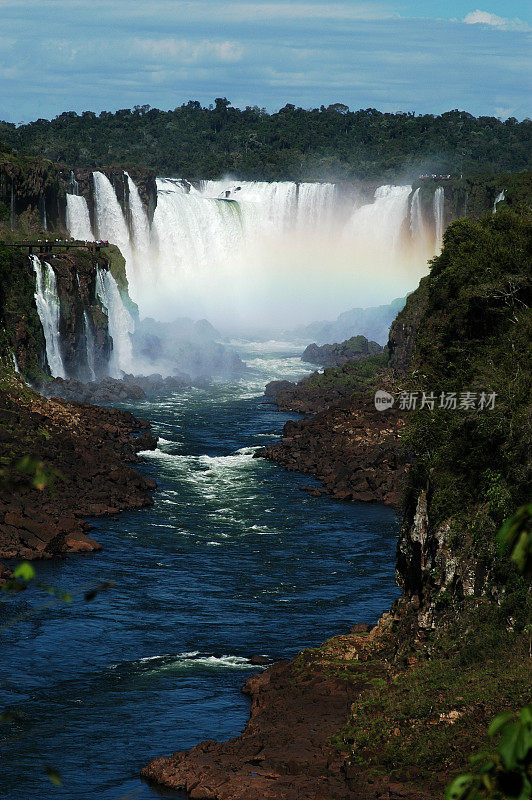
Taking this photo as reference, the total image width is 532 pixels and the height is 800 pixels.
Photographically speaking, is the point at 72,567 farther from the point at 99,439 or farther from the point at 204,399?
the point at 204,399

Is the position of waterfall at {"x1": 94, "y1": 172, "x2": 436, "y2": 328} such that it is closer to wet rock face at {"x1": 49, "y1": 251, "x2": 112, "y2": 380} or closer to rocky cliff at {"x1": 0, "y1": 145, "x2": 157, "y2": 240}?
rocky cliff at {"x1": 0, "y1": 145, "x2": 157, "y2": 240}

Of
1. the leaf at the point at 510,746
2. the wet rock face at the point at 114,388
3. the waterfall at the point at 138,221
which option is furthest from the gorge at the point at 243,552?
the waterfall at the point at 138,221

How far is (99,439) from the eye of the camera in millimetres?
52938

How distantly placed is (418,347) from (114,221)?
71.7 meters

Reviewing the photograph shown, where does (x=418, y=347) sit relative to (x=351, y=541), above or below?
above

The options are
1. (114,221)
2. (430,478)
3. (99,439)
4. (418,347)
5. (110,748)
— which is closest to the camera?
(110,748)

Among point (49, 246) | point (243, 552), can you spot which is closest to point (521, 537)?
point (243, 552)

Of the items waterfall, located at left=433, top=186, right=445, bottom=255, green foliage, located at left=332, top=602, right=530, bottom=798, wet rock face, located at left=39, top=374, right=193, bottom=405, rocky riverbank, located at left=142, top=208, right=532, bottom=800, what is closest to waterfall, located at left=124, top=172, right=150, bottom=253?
wet rock face, located at left=39, top=374, right=193, bottom=405

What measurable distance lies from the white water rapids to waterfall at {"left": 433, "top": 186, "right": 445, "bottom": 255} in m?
0.12

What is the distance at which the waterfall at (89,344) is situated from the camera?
3046 inches

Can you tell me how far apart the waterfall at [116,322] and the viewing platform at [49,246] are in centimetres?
272

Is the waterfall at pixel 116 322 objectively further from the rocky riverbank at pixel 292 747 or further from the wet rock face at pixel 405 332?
the rocky riverbank at pixel 292 747

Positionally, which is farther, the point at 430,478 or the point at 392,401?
the point at 392,401

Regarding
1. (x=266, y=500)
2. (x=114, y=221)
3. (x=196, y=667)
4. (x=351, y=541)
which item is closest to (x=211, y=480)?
(x=266, y=500)
